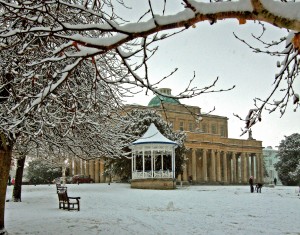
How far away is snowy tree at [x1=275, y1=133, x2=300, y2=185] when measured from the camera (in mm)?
61375

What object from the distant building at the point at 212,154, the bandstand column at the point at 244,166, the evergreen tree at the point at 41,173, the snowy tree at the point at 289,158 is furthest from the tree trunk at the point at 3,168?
the bandstand column at the point at 244,166

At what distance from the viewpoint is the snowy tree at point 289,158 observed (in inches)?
2416

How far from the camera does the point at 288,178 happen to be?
208 feet

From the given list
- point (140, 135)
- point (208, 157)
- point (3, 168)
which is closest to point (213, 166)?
point (208, 157)

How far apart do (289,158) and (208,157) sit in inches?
503

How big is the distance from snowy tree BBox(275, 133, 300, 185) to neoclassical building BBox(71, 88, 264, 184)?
698cm

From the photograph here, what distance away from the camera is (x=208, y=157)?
6744 centimetres

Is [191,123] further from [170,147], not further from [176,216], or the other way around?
[176,216]

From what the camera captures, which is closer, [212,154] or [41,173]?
[41,173]

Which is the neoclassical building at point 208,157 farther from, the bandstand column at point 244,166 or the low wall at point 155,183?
the low wall at point 155,183

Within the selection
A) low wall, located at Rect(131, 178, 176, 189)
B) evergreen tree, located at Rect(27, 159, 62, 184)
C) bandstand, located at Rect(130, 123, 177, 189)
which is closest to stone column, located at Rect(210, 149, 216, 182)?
evergreen tree, located at Rect(27, 159, 62, 184)

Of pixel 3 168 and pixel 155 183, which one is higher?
pixel 3 168

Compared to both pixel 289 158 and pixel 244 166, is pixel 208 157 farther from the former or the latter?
pixel 289 158

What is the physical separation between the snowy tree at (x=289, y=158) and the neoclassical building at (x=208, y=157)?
22.9 feet
